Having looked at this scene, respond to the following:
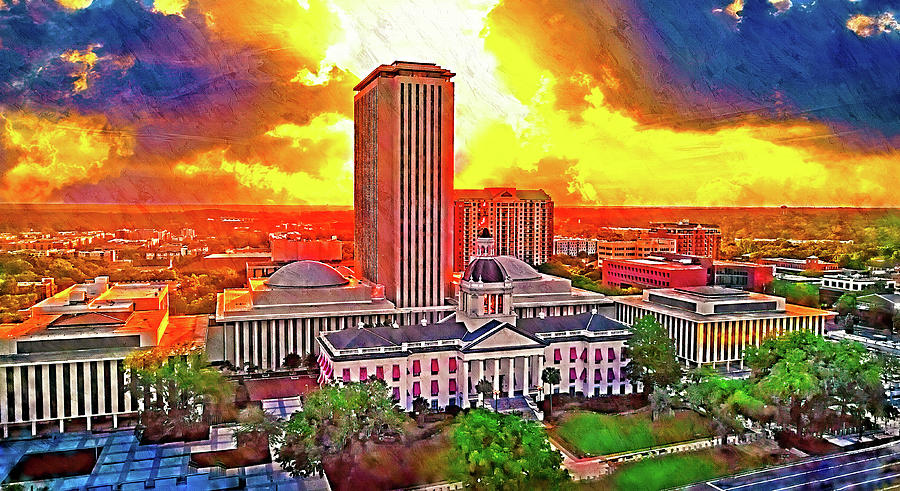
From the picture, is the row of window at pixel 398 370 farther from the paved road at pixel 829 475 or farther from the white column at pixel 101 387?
the paved road at pixel 829 475

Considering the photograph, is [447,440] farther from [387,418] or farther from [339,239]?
[339,239]

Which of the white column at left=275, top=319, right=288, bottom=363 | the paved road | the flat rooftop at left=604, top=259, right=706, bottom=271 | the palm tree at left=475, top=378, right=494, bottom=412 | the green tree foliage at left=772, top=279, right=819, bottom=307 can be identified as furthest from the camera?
the flat rooftop at left=604, top=259, right=706, bottom=271

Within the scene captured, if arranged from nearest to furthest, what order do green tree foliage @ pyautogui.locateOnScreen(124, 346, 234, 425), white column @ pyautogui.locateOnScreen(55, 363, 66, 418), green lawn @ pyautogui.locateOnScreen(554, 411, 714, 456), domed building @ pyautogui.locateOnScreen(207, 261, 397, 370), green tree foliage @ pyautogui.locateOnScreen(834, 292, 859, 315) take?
green lawn @ pyautogui.locateOnScreen(554, 411, 714, 456) < white column @ pyautogui.locateOnScreen(55, 363, 66, 418) < green tree foliage @ pyautogui.locateOnScreen(124, 346, 234, 425) < domed building @ pyautogui.locateOnScreen(207, 261, 397, 370) < green tree foliage @ pyautogui.locateOnScreen(834, 292, 859, 315)

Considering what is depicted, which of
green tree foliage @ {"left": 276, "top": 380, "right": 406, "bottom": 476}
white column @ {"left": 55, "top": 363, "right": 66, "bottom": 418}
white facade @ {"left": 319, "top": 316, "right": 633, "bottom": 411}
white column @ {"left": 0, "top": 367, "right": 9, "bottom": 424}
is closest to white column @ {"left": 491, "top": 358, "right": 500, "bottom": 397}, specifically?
white facade @ {"left": 319, "top": 316, "right": 633, "bottom": 411}

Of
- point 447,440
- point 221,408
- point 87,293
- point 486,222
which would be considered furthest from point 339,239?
point 447,440

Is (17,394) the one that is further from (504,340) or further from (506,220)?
(506,220)

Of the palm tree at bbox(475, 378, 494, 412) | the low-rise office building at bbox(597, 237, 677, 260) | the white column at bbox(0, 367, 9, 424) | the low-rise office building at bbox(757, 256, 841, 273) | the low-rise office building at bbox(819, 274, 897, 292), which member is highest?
the low-rise office building at bbox(597, 237, 677, 260)

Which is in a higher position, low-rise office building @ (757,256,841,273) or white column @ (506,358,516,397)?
low-rise office building @ (757,256,841,273)

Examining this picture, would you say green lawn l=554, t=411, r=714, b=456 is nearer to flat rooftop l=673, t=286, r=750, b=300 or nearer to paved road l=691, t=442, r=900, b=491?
paved road l=691, t=442, r=900, b=491
